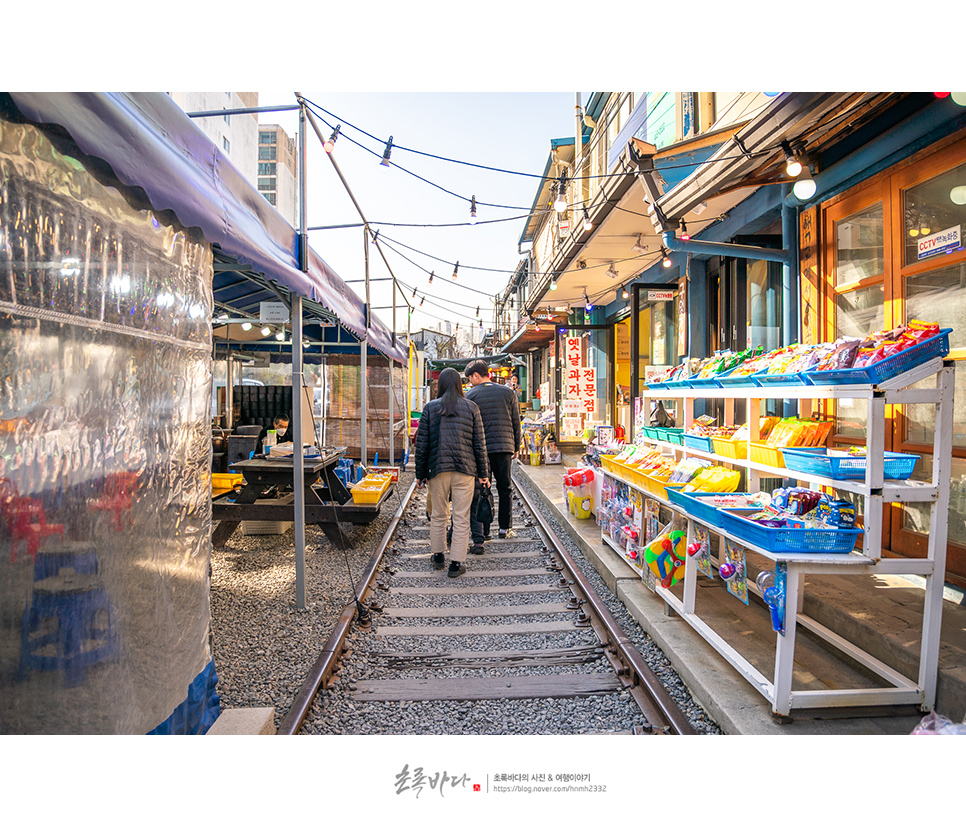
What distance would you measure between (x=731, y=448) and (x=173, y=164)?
150 inches

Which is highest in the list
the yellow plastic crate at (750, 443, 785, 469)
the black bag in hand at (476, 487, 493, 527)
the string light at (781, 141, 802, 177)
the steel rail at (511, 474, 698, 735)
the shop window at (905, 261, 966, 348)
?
the string light at (781, 141, 802, 177)

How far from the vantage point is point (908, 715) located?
8.72ft

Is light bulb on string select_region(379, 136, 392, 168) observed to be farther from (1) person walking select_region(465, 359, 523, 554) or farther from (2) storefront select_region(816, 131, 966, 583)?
(2) storefront select_region(816, 131, 966, 583)

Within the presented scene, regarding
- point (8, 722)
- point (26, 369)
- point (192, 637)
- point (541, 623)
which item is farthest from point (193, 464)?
point (541, 623)

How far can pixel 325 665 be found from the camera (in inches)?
126

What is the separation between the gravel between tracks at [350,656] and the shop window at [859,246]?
372 centimetres

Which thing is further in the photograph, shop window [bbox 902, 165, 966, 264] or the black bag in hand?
the black bag in hand

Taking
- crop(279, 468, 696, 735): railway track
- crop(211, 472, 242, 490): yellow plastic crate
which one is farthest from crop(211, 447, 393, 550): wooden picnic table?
crop(279, 468, 696, 735): railway track

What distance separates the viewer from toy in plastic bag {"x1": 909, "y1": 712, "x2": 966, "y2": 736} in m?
1.83

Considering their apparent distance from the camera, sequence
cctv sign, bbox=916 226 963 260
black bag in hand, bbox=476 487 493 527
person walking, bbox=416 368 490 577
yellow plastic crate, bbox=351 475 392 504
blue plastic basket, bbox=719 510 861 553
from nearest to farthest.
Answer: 1. blue plastic basket, bbox=719 510 861 553
2. cctv sign, bbox=916 226 963 260
3. person walking, bbox=416 368 490 577
4. black bag in hand, bbox=476 487 493 527
5. yellow plastic crate, bbox=351 475 392 504

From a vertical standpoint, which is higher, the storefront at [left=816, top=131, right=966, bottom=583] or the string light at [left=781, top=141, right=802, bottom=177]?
the string light at [left=781, top=141, right=802, bottom=177]

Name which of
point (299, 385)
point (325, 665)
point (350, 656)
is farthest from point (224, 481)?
point (325, 665)

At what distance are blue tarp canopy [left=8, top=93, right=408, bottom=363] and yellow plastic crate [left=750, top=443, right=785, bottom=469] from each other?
11.3ft

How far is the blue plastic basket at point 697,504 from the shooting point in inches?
125
